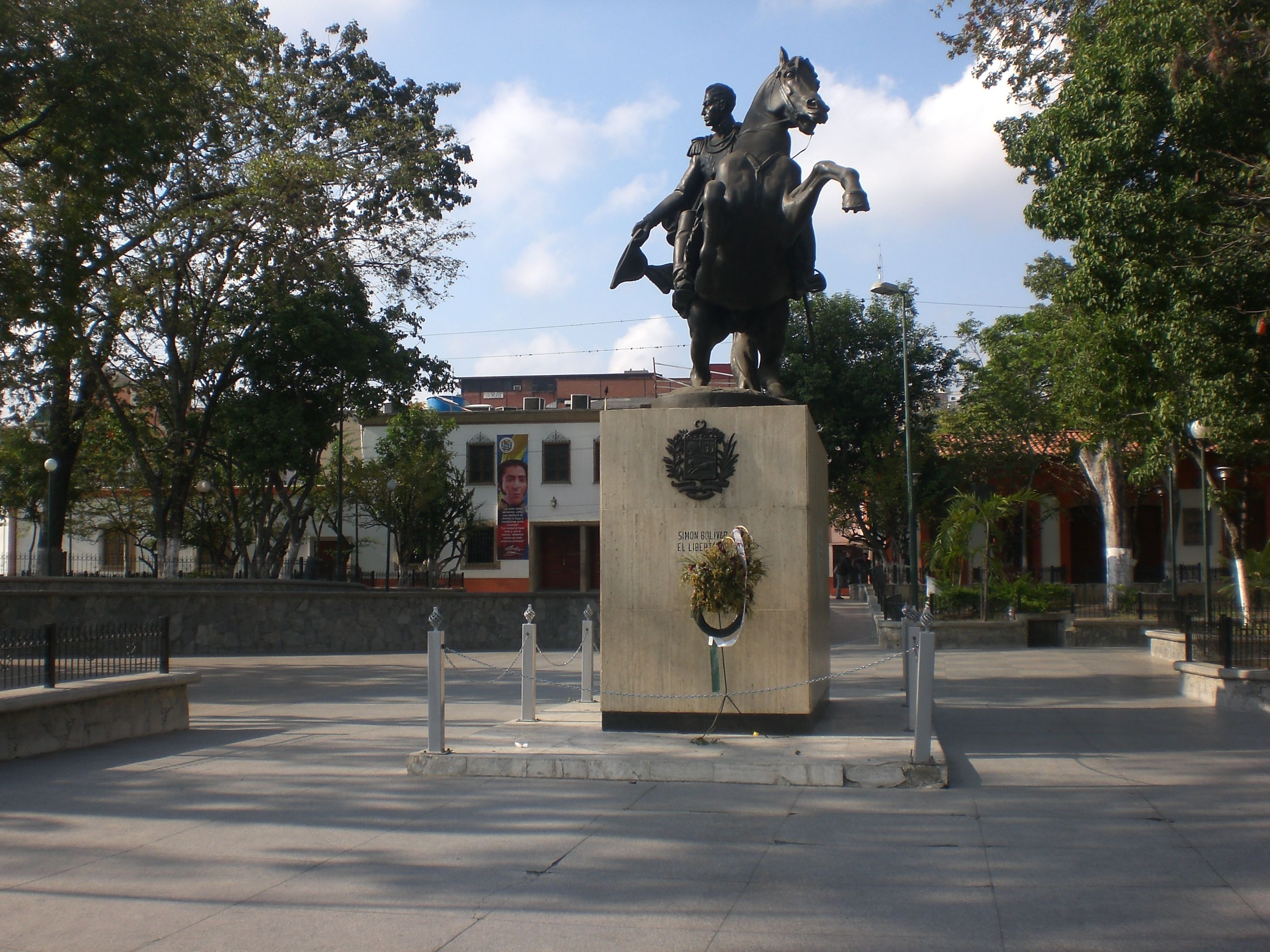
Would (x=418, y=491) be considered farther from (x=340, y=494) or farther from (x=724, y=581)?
(x=724, y=581)

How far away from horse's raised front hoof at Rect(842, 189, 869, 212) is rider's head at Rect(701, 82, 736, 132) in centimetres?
204

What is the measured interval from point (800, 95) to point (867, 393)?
1097 inches

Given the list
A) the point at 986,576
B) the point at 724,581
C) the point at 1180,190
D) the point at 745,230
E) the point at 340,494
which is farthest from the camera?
the point at 340,494

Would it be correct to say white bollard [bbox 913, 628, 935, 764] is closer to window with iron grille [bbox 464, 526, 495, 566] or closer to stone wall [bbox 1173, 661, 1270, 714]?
stone wall [bbox 1173, 661, 1270, 714]

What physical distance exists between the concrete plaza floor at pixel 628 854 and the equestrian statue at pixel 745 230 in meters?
4.33

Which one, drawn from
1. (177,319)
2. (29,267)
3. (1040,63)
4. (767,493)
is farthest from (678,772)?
(177,319)

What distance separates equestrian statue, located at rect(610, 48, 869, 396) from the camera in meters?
9.83

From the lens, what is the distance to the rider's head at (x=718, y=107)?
34.2 ft

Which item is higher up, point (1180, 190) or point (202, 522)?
point (1180, 190)

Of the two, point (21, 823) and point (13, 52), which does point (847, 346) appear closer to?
point (13, 52)

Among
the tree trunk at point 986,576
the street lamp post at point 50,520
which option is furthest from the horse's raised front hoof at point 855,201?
the street lamp post at point 50,520

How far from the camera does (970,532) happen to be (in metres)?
26.1

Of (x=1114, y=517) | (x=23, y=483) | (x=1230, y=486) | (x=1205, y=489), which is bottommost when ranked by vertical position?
(x=1114, y=517)

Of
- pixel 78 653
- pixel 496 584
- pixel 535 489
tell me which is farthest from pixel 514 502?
pixel 78 653
